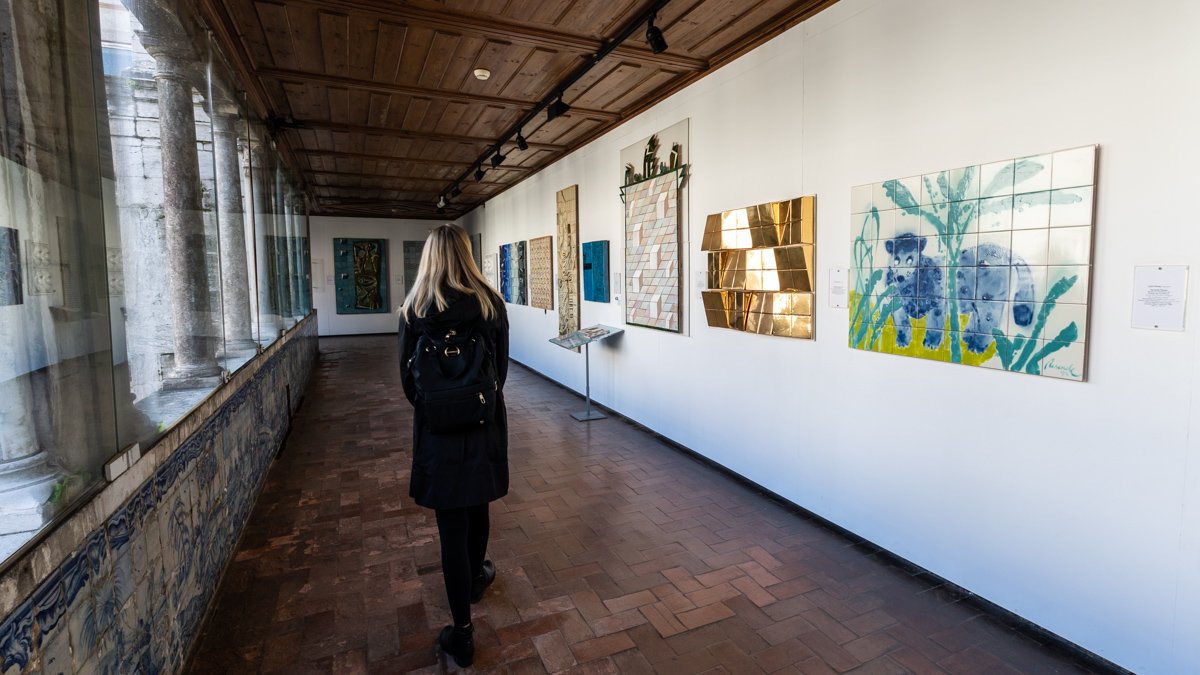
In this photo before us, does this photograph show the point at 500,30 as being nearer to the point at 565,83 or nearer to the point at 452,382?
the point at 565,83

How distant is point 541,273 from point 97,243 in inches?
273

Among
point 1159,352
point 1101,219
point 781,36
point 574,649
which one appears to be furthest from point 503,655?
point 781,36

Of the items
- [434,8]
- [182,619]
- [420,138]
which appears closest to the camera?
[182,619]

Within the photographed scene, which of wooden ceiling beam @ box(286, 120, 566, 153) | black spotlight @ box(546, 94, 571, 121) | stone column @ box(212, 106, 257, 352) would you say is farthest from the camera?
wooden ceiling beam @ box(286, 120, 566, 153)

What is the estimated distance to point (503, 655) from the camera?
2.26 meters

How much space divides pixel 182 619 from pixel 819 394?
10.6ft

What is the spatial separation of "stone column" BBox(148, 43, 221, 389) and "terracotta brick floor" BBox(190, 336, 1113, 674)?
1.06 metres

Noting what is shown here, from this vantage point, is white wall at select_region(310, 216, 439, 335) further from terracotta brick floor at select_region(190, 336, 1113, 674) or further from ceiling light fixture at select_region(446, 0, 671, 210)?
terracotta brick floor at select_region(190, 336, 1113, 674)

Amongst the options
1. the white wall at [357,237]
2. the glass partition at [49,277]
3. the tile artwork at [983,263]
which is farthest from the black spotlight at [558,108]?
the white wall at [357,237]

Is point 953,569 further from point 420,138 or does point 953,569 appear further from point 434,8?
point 420,138

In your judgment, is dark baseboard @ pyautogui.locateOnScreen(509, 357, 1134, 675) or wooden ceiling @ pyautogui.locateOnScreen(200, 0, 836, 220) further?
wooden ceiling @ pyautogui.locateOnScreen(200, 0, 836, 220)

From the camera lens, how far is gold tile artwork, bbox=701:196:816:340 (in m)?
3.50

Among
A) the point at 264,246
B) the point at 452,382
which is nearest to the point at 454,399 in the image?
the point at 452,382

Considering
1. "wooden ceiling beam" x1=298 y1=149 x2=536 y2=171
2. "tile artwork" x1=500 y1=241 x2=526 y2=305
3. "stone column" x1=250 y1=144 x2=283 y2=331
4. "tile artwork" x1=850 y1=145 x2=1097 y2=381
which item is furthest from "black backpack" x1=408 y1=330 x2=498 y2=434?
"tile artwork" x1=500 y1=241 x2=526 y2=305
